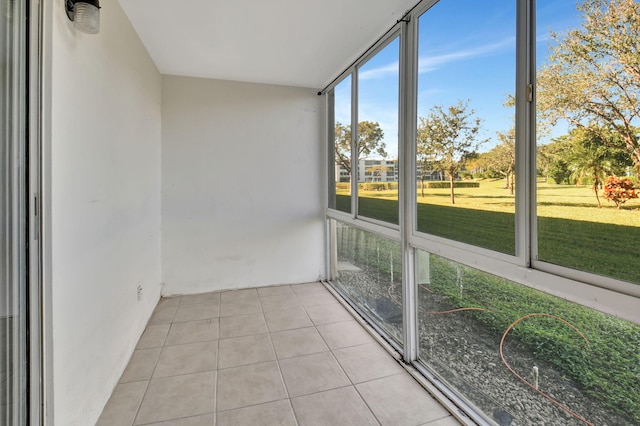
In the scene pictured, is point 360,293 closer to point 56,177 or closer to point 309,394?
point 309,394

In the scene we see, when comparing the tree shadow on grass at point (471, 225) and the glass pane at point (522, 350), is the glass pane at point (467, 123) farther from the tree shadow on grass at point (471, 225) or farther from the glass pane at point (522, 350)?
the glass pane at point (522, 350)

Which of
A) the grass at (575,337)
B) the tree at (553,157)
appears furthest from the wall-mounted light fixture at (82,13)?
the grass at (575,337)

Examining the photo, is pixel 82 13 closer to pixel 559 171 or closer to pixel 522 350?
pixel 559 171

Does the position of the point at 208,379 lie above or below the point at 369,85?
below

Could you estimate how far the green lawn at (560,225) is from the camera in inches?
41.1

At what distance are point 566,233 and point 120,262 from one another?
2.44 metres

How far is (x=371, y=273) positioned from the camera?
3.05 meters

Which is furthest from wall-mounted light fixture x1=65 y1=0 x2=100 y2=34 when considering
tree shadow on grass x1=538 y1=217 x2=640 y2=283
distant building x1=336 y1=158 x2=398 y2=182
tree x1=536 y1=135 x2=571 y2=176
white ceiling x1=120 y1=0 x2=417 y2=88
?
tree shadow on grass x1=538 y1=217 x2=640 y2=283

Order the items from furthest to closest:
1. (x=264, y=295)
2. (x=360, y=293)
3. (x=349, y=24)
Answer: (x=264, y=295) → (x=360, y=293) → (x=349, y=24)

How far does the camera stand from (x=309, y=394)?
1884 millimetres

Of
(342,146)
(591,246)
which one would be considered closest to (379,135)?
(342,146)

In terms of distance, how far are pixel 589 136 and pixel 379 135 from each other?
1678mm

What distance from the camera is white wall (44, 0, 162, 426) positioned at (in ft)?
4.22

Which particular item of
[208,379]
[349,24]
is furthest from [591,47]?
[208,379]
